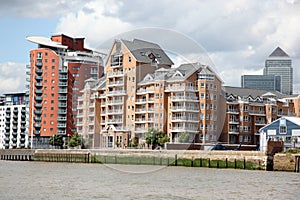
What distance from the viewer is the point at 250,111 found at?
94000 mm

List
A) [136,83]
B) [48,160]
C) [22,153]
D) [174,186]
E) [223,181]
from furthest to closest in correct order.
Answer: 1. [22,153]
2. [48,160]
3. [223,181]
4. [174,186]
5. [136,83]

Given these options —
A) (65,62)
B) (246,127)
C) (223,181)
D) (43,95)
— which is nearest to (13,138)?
(43,95)

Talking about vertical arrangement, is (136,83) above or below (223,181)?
above

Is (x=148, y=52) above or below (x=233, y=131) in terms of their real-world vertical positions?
above

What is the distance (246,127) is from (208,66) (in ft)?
244

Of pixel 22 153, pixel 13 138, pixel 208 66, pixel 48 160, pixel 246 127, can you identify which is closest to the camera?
pixel 208 66

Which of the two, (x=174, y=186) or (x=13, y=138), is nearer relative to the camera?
(x=174, y=186)

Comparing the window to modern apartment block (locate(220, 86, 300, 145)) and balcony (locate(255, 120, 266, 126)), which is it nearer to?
modern apartment block (locate(220, 86, 300, 145))

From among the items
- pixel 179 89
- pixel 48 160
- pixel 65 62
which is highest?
pixel 65 62

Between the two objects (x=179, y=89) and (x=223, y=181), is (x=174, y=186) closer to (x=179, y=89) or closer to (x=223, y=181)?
(x=223, y=181)

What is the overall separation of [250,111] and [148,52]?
75068 millimetres

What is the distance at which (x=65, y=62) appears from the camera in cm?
11269

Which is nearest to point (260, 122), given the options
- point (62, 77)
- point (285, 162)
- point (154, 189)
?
point (62, 77)

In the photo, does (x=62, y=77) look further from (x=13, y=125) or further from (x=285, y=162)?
(x=285, y=162)
